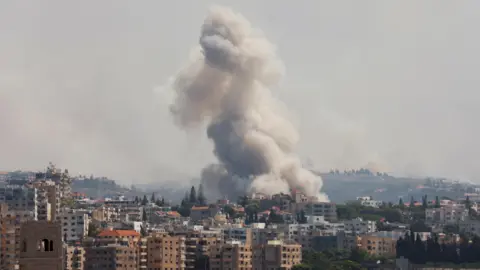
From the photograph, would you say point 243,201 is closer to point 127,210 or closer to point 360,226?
point 127,210

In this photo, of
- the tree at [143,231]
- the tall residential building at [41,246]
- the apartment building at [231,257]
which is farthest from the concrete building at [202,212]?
the tall residential building at [41,246]

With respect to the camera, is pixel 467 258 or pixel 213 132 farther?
pixel 213 132

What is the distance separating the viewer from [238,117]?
11425 cm

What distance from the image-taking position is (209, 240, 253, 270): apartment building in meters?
76.1

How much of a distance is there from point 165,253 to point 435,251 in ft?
47.0

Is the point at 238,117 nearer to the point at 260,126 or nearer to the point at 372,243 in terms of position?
the point at 260,126

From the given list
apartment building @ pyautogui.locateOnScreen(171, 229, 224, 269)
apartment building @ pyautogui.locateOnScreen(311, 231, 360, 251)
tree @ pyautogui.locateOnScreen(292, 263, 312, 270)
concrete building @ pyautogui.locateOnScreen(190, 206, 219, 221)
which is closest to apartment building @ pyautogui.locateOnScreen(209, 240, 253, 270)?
apartment building @ pyautogui.locateOnScreen(171, 229, 224, 269)

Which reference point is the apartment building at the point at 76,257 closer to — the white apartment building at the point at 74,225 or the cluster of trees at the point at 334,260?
the white apartment building at the point at 74,225

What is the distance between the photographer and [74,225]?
81.3 metres

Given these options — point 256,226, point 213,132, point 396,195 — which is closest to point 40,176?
point 213,132

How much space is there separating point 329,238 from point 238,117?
25.5m

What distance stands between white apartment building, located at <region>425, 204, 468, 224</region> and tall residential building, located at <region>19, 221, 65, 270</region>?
90.9 meters

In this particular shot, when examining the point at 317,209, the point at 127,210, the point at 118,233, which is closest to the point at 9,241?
the point at 118,233

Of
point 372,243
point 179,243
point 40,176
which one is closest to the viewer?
point 179,243
